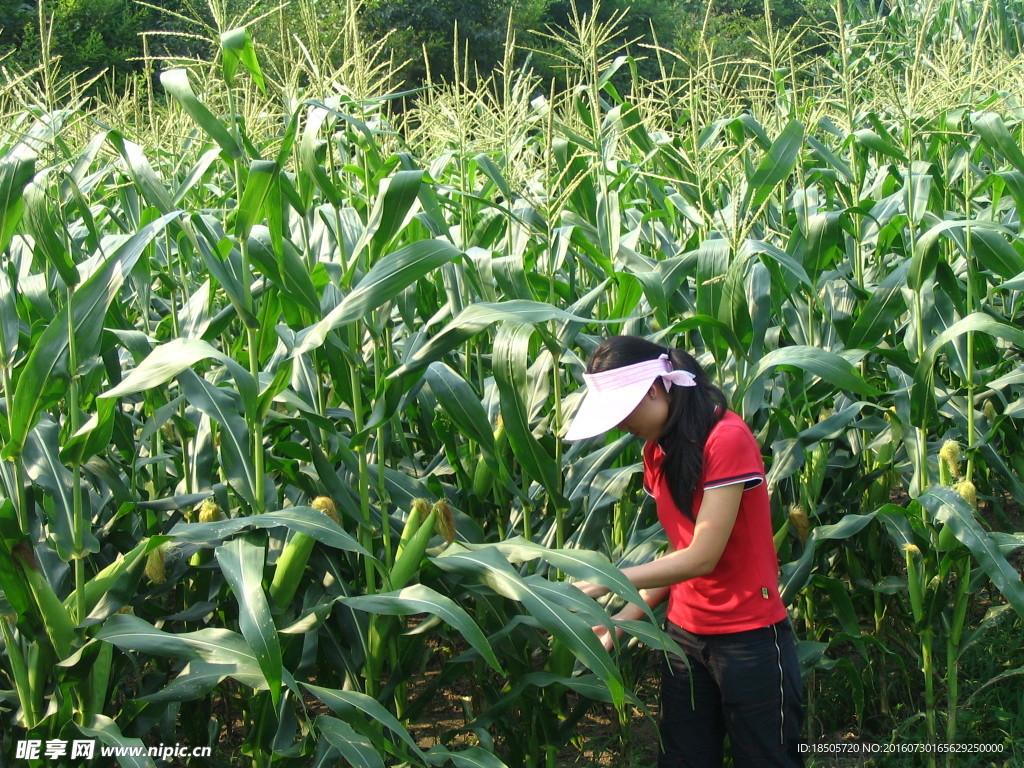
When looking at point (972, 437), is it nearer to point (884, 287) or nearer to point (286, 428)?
point (884, 287)

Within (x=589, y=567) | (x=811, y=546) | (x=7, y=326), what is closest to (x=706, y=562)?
(x=589, y=567)

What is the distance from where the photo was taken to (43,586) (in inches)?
96.7

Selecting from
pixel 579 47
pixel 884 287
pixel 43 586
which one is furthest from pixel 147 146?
pixel 884 287

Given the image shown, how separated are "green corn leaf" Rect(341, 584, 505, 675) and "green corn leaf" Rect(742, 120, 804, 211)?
5.96ft

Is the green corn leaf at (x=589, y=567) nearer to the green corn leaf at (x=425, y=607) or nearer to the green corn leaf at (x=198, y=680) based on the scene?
the green corn leaf at (x=425, y=607)

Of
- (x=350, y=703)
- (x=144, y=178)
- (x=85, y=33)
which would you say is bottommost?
(x=350, y=703)

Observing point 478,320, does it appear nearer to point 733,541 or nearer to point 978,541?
point 733,541

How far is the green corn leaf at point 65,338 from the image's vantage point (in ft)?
7.98

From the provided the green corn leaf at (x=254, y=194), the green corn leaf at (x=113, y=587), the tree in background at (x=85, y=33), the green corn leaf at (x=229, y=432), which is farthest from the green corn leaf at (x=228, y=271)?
the tree in background at (x=85, y=33)

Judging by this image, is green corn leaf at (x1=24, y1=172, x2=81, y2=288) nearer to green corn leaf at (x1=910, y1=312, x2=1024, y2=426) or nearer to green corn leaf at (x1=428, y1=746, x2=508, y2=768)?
green corn leaf at (x1=428, y1=746, x2=508, y2=768)

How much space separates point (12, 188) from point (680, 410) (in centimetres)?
184

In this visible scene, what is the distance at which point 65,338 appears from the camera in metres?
2.50

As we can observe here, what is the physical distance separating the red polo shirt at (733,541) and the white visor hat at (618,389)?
0.20 metres

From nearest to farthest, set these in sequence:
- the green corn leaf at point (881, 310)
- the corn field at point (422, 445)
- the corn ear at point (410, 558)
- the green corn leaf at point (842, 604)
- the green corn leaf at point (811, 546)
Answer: the corn field at point (422, 445) → the corn ear at point (410, 558) → the green corn leaf at point (811, 546) → the green corn leaf at point (842, 604) → the green corn leaf at point (881, 310)
